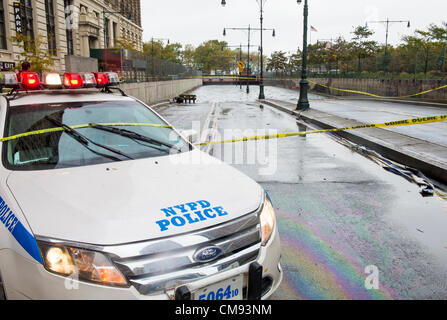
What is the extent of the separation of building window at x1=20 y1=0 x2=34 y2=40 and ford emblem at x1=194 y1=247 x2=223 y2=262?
1214 inches

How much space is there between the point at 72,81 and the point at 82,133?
4.42 ft

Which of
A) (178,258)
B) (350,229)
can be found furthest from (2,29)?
(178,258)

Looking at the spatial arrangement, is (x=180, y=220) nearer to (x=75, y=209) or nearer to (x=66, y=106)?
(x=75, y=209)

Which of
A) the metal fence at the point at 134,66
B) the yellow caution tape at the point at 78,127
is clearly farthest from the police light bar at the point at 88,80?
the metal fence at the point at 134,66

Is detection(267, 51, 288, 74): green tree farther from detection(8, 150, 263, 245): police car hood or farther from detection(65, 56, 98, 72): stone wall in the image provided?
detection(8, 150, 263, 245): police car hood

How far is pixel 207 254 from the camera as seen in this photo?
2.29m

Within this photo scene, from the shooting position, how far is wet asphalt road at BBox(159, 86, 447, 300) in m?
3.42

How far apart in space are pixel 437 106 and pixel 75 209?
2353 centimetres

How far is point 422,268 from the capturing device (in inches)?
145

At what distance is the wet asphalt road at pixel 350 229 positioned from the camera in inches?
135

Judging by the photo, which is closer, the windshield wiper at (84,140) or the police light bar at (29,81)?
the windshield wiper at (84,140)

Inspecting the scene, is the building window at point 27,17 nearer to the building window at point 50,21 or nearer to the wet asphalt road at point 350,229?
the building window at point 50,21

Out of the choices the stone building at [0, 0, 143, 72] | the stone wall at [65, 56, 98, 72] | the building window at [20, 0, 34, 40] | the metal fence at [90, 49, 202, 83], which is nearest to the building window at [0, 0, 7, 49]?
the stone building at [0, 0, 143, 72]
